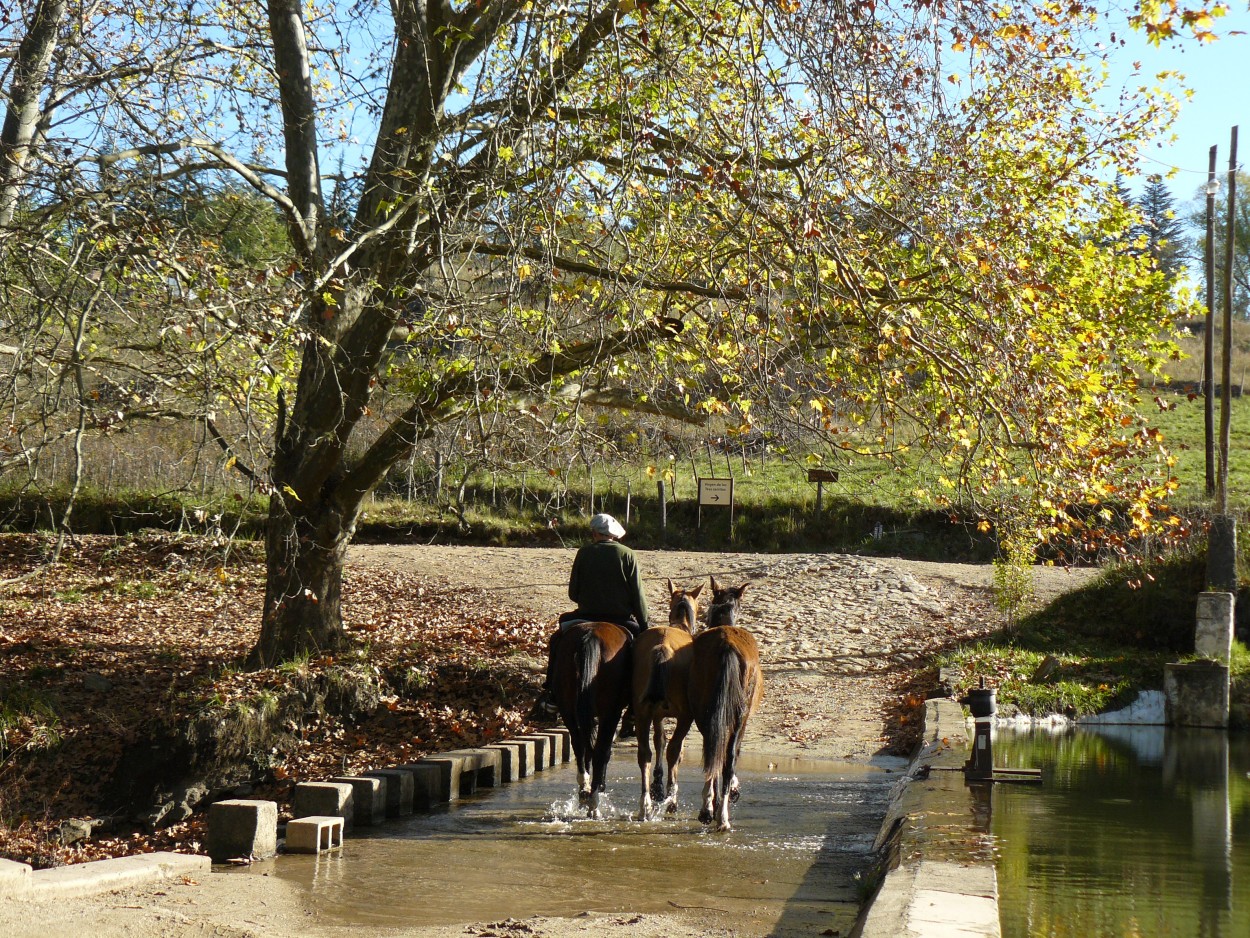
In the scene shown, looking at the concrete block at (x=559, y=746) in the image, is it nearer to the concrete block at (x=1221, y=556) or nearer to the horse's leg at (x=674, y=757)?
the horse's leg at (x=674, y=757)

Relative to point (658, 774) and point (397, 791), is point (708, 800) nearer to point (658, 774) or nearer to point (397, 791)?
point (658, 774)

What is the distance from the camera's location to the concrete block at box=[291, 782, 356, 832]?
884 cm

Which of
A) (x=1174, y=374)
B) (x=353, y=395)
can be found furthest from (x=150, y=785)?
(x=1174, y=374)

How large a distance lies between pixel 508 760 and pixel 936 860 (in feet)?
19.5

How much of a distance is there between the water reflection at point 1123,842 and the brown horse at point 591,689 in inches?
120

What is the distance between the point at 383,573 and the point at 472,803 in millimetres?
→ 16334

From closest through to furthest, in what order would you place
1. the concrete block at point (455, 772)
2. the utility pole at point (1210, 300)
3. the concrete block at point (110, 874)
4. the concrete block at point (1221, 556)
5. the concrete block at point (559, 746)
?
the concrete block at point (110, 874) → the concrete block at point (455, 772) → the concrete block at point (559, 746) → the concrete block at point (1221, 556) → the utility pole at point (1210, 300)

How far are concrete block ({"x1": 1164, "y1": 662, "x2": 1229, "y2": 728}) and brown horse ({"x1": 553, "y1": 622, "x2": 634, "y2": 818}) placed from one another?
10.5 m

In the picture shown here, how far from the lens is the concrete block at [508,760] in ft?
36.7

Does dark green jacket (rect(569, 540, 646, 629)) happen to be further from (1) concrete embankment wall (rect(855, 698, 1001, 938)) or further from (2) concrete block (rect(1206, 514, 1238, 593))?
(2) concrete block (rect(1206, 514, 1238, 593))

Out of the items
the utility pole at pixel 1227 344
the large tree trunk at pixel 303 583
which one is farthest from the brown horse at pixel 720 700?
the utility pole at pixel 1227 344

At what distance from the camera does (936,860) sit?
605cm

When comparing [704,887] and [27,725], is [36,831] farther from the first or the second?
[704,887]

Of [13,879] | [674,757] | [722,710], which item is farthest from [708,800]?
[13,879]
